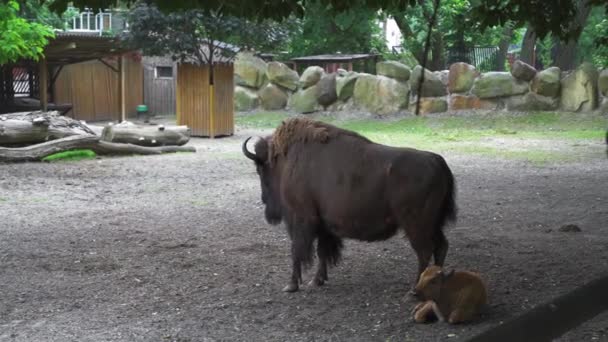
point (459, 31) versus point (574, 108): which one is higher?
point (459, 31)

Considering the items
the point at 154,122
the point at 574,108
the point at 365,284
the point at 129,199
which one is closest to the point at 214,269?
the point at 365,284

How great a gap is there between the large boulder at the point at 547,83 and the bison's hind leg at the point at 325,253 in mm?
17947

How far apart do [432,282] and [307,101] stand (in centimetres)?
2216

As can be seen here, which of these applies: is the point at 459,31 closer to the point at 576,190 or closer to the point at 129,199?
the point at 576,190

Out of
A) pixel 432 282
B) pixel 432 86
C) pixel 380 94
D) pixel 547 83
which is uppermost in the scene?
pixel 547 83

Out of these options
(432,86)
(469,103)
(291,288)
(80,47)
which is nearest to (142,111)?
(80,47)

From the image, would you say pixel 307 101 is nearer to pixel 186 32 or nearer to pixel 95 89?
pixel 186 32

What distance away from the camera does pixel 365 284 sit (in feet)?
21.8

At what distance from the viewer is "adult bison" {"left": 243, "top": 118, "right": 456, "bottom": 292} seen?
5.75 m

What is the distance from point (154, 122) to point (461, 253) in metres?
21.5

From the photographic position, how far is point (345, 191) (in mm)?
6109

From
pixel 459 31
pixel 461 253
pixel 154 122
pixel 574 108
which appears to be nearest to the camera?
pixel 461 253

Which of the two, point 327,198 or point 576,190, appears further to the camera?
point 576,190

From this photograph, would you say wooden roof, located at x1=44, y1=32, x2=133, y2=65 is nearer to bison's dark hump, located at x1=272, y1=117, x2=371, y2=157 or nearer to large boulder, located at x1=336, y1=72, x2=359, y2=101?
large boulder, located at x1=336, y1=72, x2=359, y2=101
